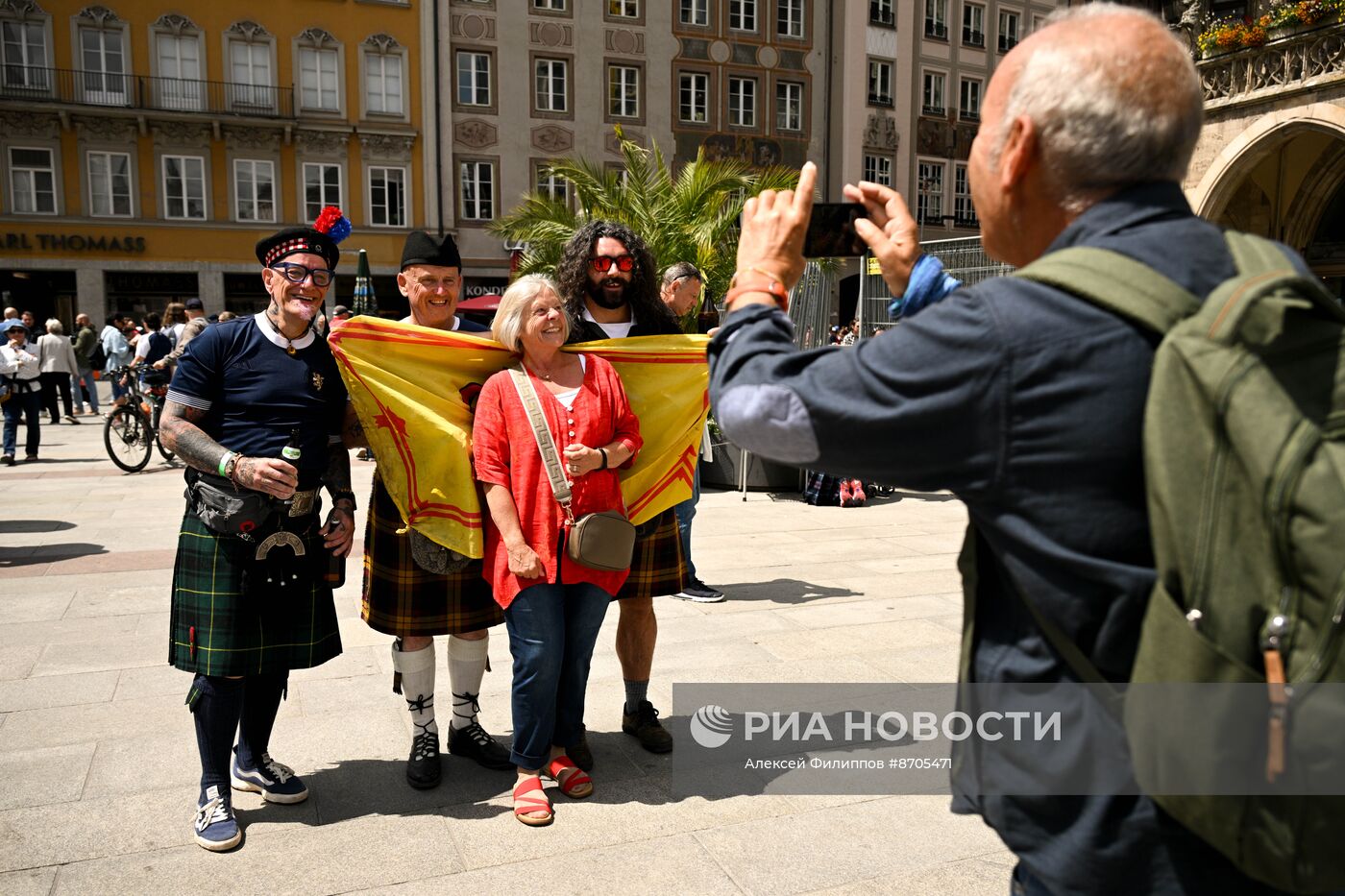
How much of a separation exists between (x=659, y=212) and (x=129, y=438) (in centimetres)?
729

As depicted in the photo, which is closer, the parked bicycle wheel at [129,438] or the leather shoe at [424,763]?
the leather shoe at [424,763]

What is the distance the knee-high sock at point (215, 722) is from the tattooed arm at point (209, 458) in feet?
2.17

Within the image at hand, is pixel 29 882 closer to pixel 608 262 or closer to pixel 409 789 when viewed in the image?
pixel 409 789

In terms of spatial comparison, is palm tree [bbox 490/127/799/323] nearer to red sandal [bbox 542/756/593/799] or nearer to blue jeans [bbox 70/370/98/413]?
red sandal [bbox 542/756/593/799]

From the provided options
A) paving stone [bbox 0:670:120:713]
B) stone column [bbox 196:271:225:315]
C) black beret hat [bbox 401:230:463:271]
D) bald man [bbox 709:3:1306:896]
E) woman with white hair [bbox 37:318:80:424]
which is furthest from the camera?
stone column [bbox 196:271:225:315]

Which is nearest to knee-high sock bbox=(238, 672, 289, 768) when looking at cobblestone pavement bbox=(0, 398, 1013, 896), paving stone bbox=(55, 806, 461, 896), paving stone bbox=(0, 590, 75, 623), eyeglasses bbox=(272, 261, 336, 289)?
cobblestone pavement bbox=(0, 398, 1013, 896)

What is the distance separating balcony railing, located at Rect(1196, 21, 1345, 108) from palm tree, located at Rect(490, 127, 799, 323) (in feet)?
27.2

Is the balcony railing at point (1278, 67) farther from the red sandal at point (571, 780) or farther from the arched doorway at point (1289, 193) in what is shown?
the red sandal at point (571, 780)

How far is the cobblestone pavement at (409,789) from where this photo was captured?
3170 mm

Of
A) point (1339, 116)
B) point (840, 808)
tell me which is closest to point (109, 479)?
point (840, 808)

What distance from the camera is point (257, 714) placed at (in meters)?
3.76

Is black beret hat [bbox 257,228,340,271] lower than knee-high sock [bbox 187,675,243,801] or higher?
higher

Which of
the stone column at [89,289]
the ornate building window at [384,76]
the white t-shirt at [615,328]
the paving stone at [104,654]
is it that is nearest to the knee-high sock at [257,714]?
the paving stone at [104,654]

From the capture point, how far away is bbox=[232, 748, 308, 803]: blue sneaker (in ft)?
12.0
